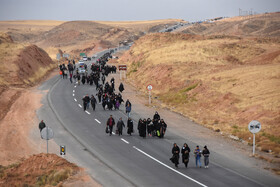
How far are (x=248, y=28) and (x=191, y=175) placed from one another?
111 meters

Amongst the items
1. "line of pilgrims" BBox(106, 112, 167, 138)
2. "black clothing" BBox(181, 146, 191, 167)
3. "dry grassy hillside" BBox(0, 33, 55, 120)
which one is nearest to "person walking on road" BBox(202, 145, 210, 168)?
"black clothing" BBox(181, 146, 191, 167)

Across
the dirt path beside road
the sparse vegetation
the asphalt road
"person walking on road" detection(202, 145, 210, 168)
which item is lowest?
the dirt path beside road

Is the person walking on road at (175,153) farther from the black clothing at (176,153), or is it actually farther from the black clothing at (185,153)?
the black clothing at (185,153)

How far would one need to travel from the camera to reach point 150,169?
19844 mm

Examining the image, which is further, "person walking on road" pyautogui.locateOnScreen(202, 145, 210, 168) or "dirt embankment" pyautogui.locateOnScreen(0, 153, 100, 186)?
"person walking on road" pyautogui.locateOnScreen(202, 145, 210, 168)

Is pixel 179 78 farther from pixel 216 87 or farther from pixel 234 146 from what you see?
pixel 234 146

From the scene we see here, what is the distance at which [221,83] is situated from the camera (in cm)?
3947

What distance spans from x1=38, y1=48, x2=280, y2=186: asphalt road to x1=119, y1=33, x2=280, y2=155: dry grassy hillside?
498cm

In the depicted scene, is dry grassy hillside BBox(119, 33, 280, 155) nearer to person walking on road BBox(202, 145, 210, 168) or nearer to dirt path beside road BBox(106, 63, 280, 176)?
dirt path beside road BBox(106, 63, 280, 176)

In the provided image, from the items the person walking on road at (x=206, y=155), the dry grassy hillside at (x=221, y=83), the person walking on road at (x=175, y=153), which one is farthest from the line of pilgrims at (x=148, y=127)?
the person walking on road at (x=206, y=155)

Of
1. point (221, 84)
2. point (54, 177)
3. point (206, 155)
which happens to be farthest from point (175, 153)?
point (221, 84)

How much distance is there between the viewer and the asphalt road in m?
18.3

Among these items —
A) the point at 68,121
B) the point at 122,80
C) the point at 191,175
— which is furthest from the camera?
the point at 122,80

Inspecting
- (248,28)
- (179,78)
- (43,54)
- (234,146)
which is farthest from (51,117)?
(248,28)
